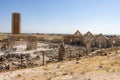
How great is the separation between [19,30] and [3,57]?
12515 mm

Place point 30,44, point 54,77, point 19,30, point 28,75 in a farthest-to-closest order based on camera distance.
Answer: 1. point 19,30
2. point 30,44
3. point 28,75
4. point 54,77

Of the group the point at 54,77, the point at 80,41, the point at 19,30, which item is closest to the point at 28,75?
the point at 54,77

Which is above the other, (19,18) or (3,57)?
(19,18)

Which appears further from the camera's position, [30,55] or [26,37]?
[26,37]

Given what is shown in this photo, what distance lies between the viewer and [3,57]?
29.3 meters

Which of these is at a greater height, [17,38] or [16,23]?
[16,23]

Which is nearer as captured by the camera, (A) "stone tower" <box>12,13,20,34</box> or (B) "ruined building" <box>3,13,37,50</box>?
(B) "ruined building" <box>3,13,37,50</box>

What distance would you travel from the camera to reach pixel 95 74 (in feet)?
45.4

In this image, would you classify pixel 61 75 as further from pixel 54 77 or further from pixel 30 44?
pixel 30 44

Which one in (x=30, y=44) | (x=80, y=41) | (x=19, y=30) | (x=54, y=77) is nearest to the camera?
(x=54, y=77)

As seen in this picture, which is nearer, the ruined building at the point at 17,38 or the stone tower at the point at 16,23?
the ruined building at the point at 17,38

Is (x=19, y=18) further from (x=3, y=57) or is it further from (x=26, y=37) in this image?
(x=3, y=57)

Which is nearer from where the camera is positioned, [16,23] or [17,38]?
[17,38]

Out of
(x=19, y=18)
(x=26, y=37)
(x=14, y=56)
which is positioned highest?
(x=19, y=18)
